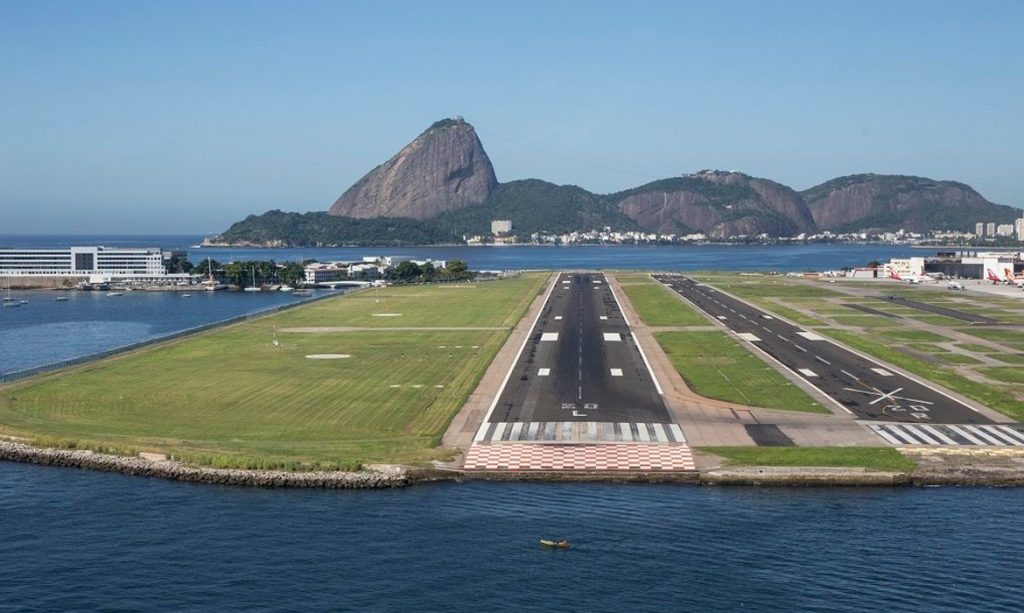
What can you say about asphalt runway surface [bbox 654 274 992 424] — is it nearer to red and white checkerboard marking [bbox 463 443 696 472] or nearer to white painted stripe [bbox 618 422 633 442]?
white painted stripe [bbox 618 422 633 442]

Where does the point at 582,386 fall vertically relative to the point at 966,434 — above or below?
above

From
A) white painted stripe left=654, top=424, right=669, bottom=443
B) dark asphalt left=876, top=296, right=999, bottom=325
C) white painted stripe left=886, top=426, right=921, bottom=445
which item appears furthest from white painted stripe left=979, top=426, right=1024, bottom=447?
dark asphalt left=876, top=296, right=999, bottom=325

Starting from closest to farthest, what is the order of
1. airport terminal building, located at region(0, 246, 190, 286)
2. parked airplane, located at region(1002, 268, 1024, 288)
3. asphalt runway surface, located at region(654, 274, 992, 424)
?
asphalt runway surface, located at region(654, 274, 992, 424) < parked airplane, located at region(1002, 268, 1024, 288) < airport terminal building, located at region(0, 246, 190, 286)

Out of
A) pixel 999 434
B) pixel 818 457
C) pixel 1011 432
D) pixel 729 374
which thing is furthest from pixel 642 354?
pixel 818 457

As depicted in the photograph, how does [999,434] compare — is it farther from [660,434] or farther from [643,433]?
[643,433]

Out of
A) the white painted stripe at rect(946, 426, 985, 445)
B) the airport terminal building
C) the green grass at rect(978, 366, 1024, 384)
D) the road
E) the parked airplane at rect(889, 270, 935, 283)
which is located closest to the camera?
the white painted stripe at rect(946, 426, 985, 445)

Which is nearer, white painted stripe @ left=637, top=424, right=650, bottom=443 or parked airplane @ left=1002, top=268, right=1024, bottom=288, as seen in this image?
white painted stripe @ left=637, top=424, right=650, bottom=443
